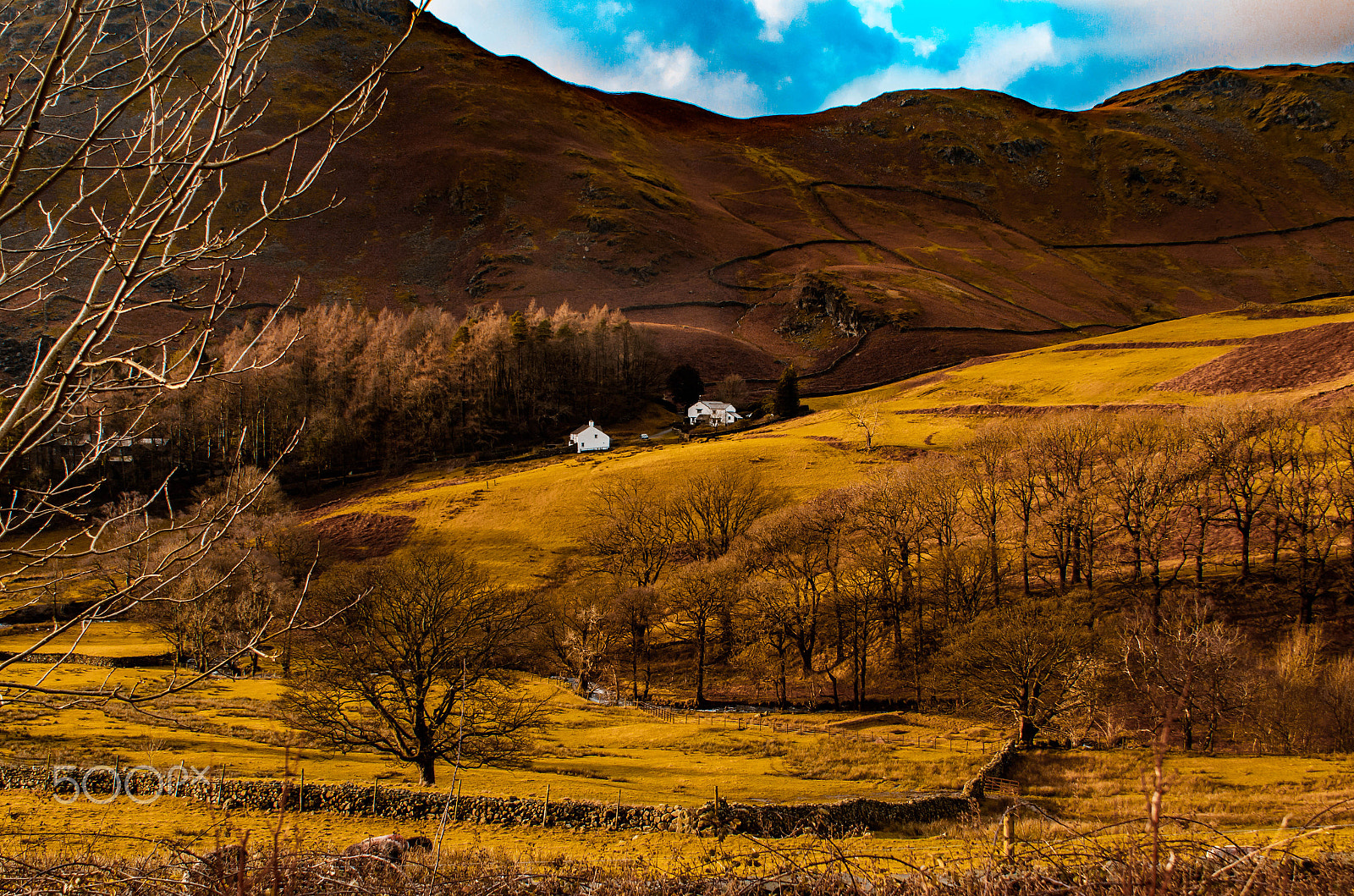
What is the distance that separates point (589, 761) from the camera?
106ft

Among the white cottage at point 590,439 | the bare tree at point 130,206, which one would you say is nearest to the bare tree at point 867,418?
the white cottage at point 590,439

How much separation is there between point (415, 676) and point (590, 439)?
2741 inches

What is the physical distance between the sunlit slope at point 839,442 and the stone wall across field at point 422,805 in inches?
1457

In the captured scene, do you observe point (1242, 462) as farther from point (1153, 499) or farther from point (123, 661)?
point (123, 661)

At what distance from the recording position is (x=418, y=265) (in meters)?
183

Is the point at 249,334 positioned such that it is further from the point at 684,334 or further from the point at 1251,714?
the point at 1251,714

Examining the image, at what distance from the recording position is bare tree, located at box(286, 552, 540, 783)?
25797 mm

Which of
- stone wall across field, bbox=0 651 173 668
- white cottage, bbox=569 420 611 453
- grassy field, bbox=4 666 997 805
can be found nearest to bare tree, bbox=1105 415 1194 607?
grassy field, bbox=4 666 997 805

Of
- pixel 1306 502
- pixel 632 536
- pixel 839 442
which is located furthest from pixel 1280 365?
pixel 632 536

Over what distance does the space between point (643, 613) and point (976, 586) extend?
22.5 meters

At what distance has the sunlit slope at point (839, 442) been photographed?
68.2 metres

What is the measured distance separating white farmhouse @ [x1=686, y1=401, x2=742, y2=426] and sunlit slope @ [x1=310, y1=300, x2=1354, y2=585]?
11.1 meters

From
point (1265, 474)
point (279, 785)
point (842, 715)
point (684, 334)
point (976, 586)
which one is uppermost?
point (684, 334)

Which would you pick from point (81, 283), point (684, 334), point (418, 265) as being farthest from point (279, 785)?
point (418, 265)
